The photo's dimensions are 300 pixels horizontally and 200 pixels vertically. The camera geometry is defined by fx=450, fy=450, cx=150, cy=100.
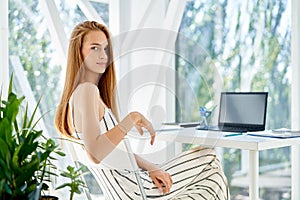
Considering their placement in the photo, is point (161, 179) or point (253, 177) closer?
point (161, 179)

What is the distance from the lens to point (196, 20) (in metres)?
3.50

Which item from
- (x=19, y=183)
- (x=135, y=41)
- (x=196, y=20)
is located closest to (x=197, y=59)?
(x=196, y=20)

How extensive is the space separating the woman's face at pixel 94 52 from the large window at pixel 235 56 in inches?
37.5

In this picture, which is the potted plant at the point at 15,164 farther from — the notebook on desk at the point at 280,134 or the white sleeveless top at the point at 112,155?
the notebook on desk at the point at 280,134

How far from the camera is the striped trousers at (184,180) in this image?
1.95m

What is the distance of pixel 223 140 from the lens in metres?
2.29

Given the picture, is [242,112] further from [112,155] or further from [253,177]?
[112,155]

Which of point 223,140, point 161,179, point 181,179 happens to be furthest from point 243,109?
point 161,179

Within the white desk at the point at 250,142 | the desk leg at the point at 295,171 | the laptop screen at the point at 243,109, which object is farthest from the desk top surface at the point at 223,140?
the desk leg at the point at 295,171

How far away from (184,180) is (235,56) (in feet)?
4.49

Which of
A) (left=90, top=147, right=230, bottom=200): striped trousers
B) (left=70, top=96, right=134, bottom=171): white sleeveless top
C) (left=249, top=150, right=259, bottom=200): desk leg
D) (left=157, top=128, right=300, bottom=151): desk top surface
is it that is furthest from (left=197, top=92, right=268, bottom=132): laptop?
(left=70, top=96, right=134, bottom=171): white sleeveless top

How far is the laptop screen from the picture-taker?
8.79ft

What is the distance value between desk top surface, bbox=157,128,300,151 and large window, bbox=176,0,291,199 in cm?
33

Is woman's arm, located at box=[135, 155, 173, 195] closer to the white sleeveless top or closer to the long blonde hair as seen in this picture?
the white sleeveless top
